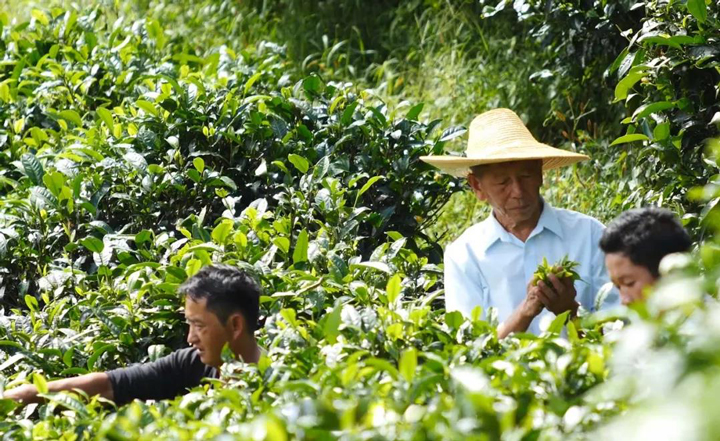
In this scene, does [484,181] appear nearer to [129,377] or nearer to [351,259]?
[351,259]

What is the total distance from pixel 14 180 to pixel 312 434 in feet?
12.2

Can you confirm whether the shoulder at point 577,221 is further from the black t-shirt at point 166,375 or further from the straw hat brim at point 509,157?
the black t-shirt at point 166,375

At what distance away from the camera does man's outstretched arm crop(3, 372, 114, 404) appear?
352 cm

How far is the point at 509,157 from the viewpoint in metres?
4.11

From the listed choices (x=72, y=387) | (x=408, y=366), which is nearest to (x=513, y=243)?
(x=72, y=387)

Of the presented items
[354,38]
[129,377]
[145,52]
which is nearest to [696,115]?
[129,377]

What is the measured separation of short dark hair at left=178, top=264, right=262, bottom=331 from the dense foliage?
11cm

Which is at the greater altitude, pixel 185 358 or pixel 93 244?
pixel 93 244

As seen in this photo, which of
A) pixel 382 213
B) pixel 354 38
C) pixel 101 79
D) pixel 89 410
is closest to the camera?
pixel 89 410

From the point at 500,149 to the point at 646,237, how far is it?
98 centimetres

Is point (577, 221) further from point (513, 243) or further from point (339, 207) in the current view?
point (339, 207)

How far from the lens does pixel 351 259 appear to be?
440cm

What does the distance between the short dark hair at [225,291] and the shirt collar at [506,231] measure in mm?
841

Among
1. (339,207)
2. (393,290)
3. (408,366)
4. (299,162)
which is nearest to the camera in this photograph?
(408,366)
